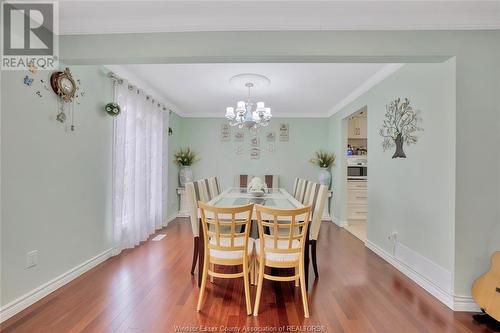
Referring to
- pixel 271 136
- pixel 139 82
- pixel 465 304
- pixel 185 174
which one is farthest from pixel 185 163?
pixel 465 304

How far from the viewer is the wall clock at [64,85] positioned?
2.36 metres

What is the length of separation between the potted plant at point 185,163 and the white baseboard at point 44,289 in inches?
106

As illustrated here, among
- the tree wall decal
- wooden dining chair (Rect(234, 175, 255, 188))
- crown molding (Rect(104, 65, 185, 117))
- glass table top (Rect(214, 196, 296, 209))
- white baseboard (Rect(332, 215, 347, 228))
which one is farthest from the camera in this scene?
wooden dining chair (Rect(234, 175, 255, 188))

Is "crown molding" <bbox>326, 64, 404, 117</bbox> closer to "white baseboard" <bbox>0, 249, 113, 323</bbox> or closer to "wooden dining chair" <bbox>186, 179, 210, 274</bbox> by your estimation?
"wooden dining chair" <bbox>186, 179, 210, 274</bbox>

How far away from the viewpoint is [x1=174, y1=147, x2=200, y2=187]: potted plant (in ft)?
18.3

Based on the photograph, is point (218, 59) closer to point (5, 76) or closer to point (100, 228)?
point (5, 76)

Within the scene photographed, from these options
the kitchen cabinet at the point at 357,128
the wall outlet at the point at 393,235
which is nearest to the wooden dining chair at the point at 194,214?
the wall outlet at the point at 393,235

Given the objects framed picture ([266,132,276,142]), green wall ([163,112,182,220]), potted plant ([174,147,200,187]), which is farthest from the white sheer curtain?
framed picture ([266,132,276,142])

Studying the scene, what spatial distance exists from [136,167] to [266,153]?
299 cm

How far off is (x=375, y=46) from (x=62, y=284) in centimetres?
363

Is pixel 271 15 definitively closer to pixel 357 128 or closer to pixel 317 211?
pixel 317 211

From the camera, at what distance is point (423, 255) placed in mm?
2580

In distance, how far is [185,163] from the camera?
5609 millimetres
